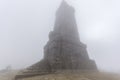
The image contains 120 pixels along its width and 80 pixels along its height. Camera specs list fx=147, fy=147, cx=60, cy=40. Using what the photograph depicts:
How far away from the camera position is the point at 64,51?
2500 centimetres

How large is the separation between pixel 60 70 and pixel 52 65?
1723 mm

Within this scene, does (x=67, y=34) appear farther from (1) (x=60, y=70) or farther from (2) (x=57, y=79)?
(2) (x=57, y=79)

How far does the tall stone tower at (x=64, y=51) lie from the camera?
75.5 feet

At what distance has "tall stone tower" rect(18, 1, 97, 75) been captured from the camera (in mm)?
23016

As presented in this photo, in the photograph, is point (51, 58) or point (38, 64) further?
point (51, 58)

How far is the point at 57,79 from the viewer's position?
15.8 meters

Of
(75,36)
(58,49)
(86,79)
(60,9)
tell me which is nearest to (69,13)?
(60,9)

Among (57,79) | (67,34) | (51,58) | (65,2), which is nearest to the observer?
(57,79)

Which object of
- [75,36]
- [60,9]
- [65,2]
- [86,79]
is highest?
[65,2]

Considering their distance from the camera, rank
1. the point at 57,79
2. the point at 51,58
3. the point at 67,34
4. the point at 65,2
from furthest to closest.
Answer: the point at 65,2
the point at 67,34
the point at 51,58
the point at 57,79

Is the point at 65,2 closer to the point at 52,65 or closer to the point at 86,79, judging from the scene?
the point at 52,65

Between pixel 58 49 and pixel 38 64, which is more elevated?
pixel 58 49

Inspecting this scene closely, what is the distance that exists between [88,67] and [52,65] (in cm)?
675

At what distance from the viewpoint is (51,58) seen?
2462cm
